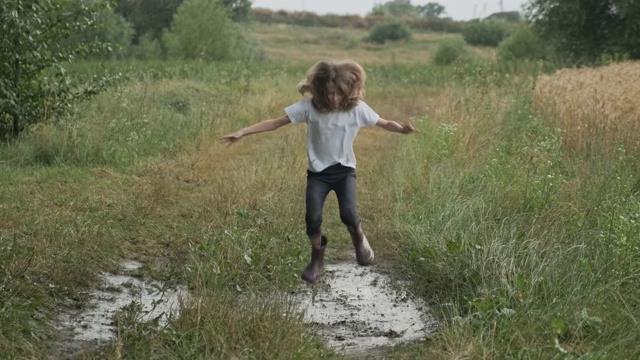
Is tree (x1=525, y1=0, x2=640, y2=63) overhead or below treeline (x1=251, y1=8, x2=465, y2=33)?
overhead

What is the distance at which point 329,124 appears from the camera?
6.44 meters

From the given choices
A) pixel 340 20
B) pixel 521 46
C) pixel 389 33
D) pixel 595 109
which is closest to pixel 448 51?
pixel 521 46

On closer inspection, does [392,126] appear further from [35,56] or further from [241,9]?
[241,9]

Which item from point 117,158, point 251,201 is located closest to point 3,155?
point 117,158

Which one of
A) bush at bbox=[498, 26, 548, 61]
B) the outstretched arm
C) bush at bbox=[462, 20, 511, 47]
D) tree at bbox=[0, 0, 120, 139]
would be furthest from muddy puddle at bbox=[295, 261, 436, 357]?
bush at bbox=[462, 20, 511, 47]

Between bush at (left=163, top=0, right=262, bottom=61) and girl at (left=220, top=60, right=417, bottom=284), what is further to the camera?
bush at (left=163, top=0, right=262, bottom=61)

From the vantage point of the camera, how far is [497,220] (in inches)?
304

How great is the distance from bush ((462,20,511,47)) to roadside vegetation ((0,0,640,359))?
5130cm

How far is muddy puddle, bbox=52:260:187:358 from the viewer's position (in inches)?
212

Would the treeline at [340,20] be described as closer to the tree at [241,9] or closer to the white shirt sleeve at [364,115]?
the tree at [241,9]

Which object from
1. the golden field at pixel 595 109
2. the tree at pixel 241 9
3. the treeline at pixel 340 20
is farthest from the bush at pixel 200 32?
the treeline at pixel 340 20

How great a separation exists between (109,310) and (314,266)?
157 cm

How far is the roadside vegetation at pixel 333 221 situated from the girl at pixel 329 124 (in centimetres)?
73

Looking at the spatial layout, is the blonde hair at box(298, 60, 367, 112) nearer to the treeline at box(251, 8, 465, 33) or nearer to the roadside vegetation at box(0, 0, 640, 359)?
the roadside vegetation at box(0, 0, 640, 359)
